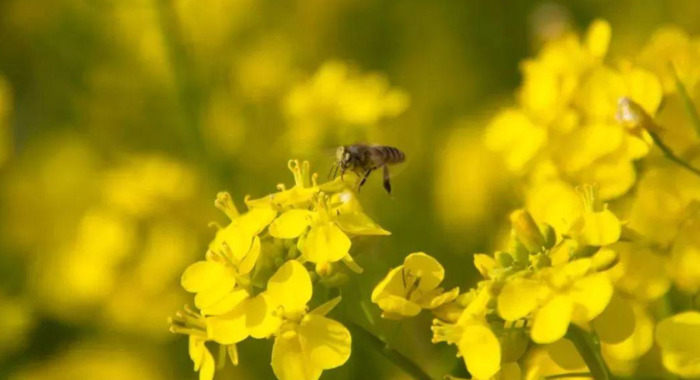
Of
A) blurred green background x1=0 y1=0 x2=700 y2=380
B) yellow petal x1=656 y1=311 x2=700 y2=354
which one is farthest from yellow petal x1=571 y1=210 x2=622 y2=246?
blurred green background x1=0 y1=0 x2=700 y2=380

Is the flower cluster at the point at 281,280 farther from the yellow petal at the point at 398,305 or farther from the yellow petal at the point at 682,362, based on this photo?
the yellow petal at the point at 682,362

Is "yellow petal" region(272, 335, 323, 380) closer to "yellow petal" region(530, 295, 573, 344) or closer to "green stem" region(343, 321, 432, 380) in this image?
"green stem" region(343, 321, 432, 380)

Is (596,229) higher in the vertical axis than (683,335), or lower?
higher

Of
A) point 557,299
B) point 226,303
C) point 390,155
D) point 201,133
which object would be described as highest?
point 201,133

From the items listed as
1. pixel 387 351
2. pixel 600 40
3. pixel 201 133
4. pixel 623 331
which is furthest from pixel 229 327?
pixel 201 133

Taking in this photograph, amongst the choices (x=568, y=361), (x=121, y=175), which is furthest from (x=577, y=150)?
(x=121, y=175)

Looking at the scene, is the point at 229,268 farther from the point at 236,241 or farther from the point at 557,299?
the point at 557,299

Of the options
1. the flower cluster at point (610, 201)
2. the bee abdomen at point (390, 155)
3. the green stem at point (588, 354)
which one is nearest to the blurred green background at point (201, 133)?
the bee abdomen at point (390, 155)

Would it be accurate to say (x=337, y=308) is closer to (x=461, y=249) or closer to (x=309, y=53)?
(x=461, y=249)
